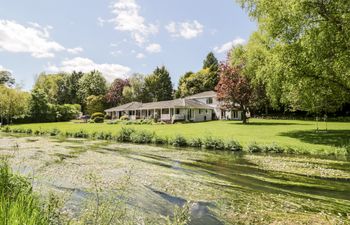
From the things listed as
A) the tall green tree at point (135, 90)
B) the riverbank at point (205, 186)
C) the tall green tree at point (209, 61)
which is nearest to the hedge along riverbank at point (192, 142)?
the riverbank at point (205, 186)

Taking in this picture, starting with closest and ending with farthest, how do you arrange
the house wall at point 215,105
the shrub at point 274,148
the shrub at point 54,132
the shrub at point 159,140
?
1. the shrub at point 274,148
2. the shrub at point 159,140
3. the shrub at point 54,132
4. the house wall at point 215,105

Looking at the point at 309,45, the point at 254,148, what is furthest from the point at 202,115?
the point at 309,45

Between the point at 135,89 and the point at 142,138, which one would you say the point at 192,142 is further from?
the point at 135,89

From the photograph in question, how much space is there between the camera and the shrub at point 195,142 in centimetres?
2598

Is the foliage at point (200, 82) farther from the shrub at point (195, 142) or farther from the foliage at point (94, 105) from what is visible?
the shrub at point (195, 142)

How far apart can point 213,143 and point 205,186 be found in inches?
528

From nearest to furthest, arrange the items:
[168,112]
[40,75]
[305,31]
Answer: [305,31] → [168,112] → [40,75]

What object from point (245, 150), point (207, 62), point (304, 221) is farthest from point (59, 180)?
point (207, 62)

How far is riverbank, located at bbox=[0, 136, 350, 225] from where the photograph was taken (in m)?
7.84

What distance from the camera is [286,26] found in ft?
74.1

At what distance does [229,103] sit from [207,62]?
46273 mm

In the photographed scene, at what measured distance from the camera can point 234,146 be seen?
23453 mm

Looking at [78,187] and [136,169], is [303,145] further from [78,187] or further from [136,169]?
[78,187]

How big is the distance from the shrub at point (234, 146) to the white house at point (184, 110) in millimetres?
27206
